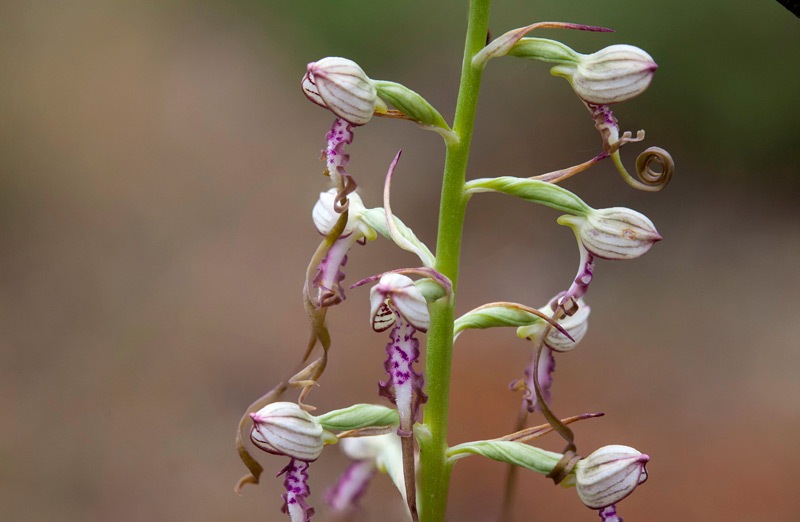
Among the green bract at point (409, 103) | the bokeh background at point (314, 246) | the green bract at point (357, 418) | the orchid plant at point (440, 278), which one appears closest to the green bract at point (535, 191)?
the orchid plant at point (440, 278)

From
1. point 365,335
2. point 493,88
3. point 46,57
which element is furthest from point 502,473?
point 46,57

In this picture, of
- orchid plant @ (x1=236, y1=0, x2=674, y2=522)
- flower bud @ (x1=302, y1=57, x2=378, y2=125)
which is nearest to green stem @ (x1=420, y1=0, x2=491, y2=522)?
orchid plant @ (x1=236, y1=0, x2=674, y2=522)

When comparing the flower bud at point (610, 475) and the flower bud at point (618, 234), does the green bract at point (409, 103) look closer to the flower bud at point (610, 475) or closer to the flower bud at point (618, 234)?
the flower bud at point (618, 234)

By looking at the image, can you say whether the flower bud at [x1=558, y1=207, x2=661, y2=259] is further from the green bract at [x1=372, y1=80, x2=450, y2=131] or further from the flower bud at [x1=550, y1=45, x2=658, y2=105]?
the green bract at [x1=372, y1=80, x2=450, y2=131]

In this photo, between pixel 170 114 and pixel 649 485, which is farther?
pixel 170 114

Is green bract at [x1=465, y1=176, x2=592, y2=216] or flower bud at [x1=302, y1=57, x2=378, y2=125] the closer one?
flower bud at [x1=302, y1=57, x2=378, y2=125]

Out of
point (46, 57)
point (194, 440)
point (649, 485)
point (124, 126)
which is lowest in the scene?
point (194, 440)

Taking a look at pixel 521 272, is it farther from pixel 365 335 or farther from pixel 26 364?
pixel 26 364

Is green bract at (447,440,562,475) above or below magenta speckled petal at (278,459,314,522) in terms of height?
above
